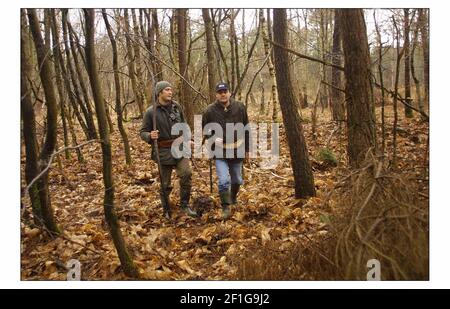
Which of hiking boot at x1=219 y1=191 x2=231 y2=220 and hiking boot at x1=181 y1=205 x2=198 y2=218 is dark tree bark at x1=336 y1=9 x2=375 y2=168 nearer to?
hiking boot at x1=219 y1=191 x2=231 y2=220

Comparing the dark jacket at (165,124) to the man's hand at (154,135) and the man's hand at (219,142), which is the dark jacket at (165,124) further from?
the man's hand at (219,142)

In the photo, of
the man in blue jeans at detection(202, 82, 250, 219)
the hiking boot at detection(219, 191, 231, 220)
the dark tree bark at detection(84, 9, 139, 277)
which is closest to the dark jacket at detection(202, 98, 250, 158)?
the man in blue jeans at detection(202, 82, 250, 219)

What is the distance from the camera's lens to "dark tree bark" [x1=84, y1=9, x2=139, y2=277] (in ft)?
11.1

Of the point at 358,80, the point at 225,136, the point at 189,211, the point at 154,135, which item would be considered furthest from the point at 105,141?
the point at 358,80

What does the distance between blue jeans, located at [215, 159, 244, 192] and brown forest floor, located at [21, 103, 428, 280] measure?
423 mm

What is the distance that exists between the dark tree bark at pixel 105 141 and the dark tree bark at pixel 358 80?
8.79ft

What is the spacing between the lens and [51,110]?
4027mm

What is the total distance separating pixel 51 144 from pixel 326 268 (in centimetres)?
303

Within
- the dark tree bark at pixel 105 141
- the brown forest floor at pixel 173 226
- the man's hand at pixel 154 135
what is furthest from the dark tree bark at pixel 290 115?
the dark tree bark at pixel 105 141

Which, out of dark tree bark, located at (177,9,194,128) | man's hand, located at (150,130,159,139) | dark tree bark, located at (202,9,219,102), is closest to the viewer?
man's hand, located at (150,130,159,139)

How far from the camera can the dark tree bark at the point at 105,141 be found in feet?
11.1
